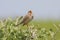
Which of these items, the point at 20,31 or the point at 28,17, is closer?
the point at 20,31

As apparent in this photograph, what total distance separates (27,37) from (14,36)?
0.16m

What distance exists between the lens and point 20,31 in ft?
16.2

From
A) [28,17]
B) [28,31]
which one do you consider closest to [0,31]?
[28,31]

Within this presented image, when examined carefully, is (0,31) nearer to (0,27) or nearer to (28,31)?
(0,27)

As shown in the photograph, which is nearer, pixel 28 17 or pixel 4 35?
pixel 4 35

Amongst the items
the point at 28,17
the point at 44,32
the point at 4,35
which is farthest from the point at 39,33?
the point at 28,17

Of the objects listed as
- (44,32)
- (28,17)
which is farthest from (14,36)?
(28,17)

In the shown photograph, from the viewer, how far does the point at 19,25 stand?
198 inches

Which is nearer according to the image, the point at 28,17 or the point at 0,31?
the point at 0,31

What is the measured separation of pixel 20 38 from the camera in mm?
4914

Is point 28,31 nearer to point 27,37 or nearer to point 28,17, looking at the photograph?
point 27,37

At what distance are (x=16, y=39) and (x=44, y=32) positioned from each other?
37 cm

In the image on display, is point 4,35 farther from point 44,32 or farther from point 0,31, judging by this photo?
point 44,32

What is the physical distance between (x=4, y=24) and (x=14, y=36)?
187 mm
